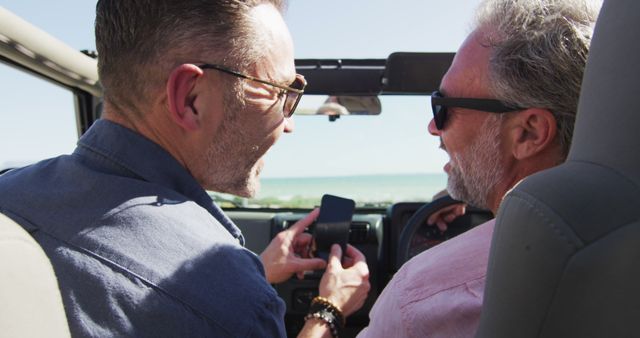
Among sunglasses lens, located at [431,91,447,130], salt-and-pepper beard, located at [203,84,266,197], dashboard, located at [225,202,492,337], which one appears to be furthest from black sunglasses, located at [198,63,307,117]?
dashboard, located at [225,202,492,337]

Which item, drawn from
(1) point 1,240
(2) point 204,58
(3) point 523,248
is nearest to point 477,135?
(2) point 204,58

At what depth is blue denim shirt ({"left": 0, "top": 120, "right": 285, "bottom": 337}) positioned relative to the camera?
4.21 ft

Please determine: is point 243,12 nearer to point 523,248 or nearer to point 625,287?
point 523,248

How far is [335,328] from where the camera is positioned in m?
2.17

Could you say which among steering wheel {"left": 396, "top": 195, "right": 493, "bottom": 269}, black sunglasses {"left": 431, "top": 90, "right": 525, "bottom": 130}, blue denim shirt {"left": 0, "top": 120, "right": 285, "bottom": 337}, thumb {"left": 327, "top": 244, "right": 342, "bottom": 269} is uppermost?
black sunglasses {"left": 431, "top": 90, "right": 525, "bottom": 130}

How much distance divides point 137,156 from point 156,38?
367 millimetres

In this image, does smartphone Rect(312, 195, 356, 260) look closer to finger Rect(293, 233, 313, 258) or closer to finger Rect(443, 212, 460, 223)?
finger Rect(293, 233, 313, 258)

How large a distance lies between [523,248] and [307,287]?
303cm

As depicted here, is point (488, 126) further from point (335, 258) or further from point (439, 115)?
point (335, 258)

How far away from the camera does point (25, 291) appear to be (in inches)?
31.1

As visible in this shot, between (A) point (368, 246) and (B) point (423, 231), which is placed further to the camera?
(A) point (368, 246)

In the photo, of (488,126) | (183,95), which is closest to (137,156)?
(183,95)

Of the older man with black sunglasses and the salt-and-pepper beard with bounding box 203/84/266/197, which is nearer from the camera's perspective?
the older man with black sunglasses

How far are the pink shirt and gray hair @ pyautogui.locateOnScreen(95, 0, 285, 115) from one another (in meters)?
0.87
